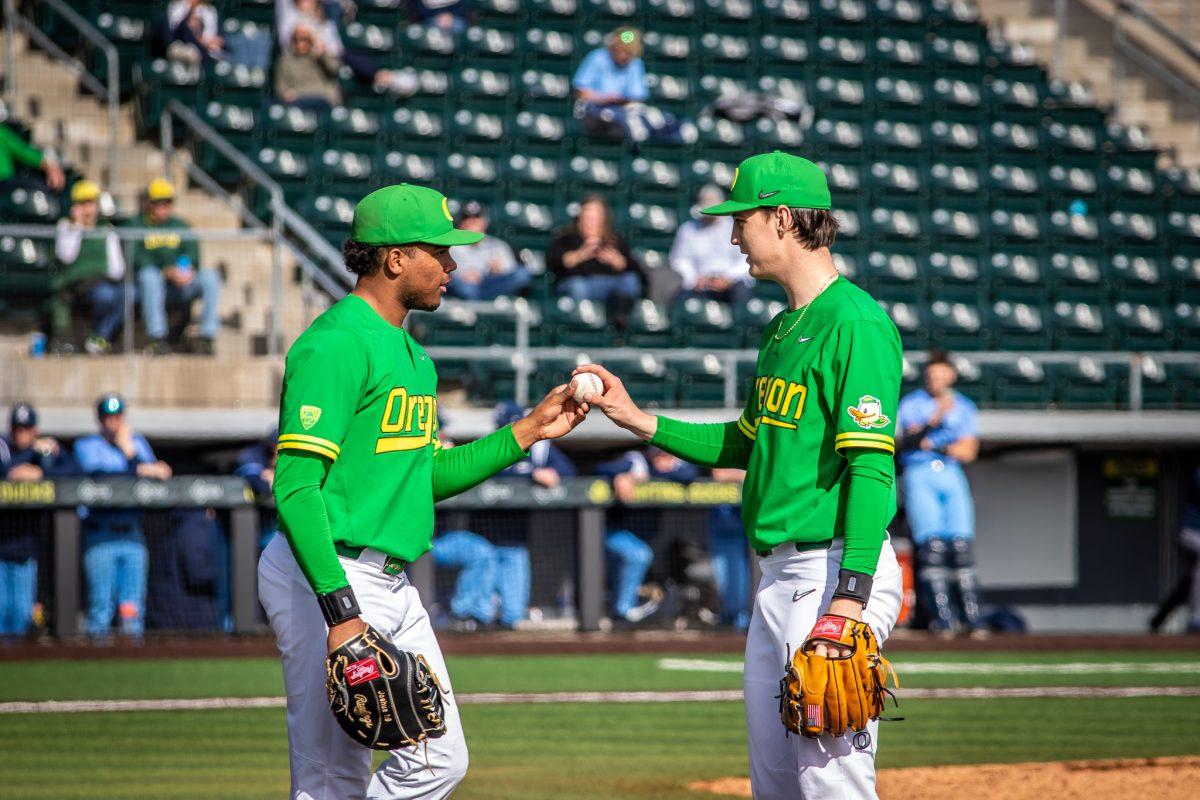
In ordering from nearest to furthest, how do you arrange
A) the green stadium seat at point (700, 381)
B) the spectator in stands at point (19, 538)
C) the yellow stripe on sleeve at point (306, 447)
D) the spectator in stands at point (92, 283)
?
the yellow stripe on sleeve at point (306, 447), the spectator in stands at point (19, 538), the spectator in stands at point (92, 283), the green stadium seat at point (700, 381)

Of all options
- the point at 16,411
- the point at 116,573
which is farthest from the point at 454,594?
the point at 16,411

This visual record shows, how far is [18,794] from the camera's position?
600 cm

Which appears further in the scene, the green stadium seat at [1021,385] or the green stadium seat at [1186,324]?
the green stadium seat at [1186,324]

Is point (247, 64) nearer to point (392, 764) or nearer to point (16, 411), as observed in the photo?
point (16, 411)

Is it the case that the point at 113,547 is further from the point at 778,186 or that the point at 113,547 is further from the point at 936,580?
the point at 778,186

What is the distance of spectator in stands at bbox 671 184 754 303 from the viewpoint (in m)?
14.0

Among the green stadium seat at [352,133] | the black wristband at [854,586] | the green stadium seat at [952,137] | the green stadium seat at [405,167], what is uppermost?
the green stadium seat at [952,137]

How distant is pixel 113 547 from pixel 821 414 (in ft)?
26.3

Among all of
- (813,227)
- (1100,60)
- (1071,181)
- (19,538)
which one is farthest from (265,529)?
(1100,60)

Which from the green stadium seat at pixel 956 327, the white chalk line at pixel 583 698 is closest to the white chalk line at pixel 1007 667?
the white chalk line at pixel 583 698

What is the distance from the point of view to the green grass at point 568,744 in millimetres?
6230

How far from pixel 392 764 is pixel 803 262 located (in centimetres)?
154

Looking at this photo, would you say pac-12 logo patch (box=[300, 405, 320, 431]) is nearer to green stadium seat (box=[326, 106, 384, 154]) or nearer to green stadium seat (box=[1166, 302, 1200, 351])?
green stadium seat (box=[326, 106, 384, 154])

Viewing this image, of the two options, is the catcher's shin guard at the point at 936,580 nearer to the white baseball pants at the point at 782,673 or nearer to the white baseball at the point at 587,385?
the white baseball at the point at 587,385
